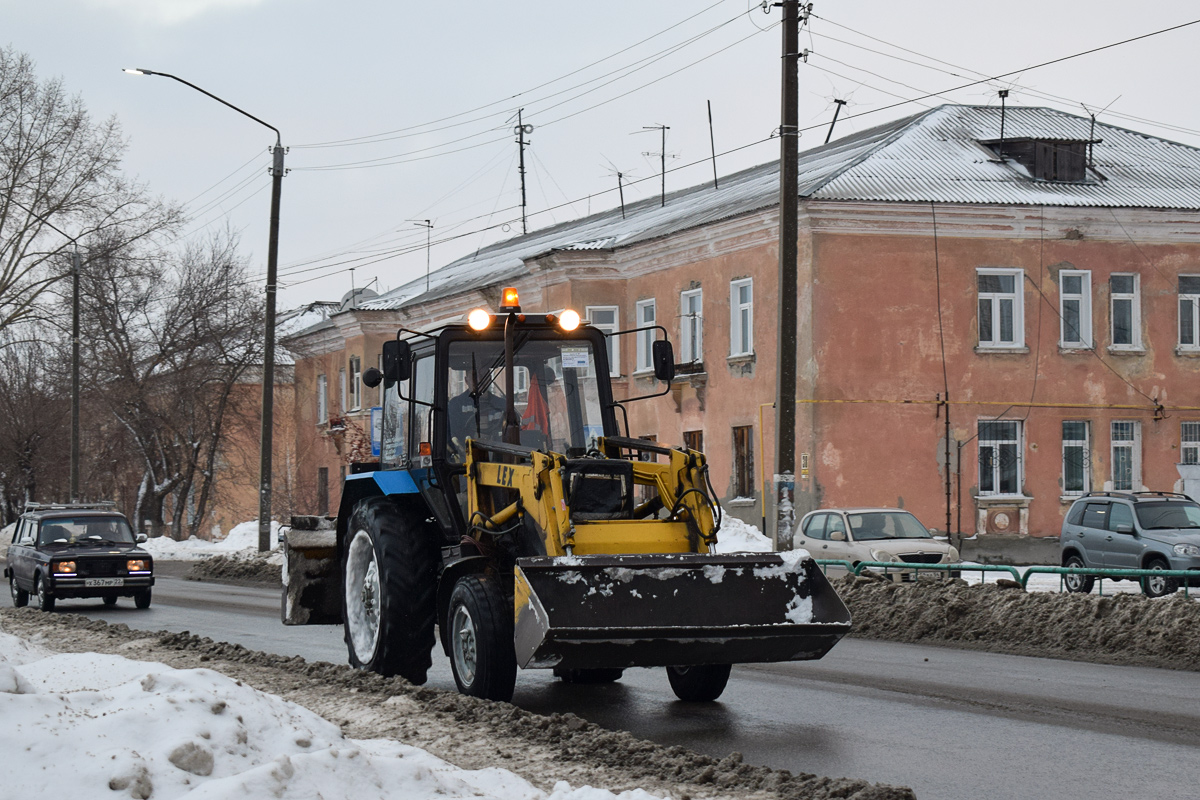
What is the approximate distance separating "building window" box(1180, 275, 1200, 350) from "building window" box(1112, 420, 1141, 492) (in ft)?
7.45

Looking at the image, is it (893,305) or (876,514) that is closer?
(876,514)

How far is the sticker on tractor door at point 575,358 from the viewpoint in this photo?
37.6 ft

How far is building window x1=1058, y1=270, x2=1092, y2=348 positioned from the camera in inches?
1262

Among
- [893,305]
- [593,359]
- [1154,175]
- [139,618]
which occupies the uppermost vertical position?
[1154,175]

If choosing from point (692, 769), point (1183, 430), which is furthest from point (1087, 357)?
point (692, 769)

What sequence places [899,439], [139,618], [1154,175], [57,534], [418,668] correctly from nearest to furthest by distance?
1. [418,668]
2. [139,618]
3. [57,534]
4. [899,439]
5. [1154,175]

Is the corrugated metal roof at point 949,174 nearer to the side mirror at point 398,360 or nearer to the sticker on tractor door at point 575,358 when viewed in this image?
the sticker on tractor door at point 575,358

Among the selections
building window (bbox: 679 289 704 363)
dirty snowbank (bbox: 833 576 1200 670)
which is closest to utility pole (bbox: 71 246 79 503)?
building window (bbox: 679 289 704 363)

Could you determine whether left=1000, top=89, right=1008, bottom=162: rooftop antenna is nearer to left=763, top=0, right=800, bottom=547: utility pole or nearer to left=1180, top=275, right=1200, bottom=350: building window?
left=1180, top=275, right=1200, bottom=350: building window

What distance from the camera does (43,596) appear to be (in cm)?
2139

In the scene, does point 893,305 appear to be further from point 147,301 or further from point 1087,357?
point 147,301

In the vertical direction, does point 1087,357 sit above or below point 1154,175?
below

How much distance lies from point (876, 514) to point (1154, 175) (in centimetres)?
1530

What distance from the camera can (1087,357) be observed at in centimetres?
3209
